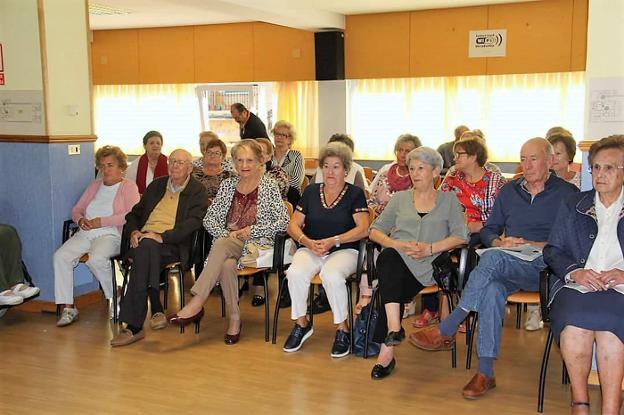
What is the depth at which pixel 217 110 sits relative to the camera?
1155 centimetres

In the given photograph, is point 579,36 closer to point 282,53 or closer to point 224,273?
point 282,53

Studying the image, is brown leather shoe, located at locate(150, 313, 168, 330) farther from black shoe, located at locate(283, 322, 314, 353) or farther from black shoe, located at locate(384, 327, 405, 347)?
black shoe, located at locate(384, 327, 405, 347)

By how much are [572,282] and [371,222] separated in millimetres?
1510

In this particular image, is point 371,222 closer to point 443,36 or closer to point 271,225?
point 271,225

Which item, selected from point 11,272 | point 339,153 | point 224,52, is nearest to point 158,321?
point 11,272

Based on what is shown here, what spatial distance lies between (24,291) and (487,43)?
6759mm

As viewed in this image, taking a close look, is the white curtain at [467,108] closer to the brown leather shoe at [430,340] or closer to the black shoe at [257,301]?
the black shoe at [257,301]

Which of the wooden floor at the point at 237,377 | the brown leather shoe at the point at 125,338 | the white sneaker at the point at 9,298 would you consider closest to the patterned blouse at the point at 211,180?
the wooden floor at the point at 237,377

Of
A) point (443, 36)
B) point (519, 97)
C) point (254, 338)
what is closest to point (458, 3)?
point (443, 36)

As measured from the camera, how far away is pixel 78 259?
5.28 meters

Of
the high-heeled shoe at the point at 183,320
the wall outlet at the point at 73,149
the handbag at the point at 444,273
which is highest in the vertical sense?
the wall outlet at the point at 73,149

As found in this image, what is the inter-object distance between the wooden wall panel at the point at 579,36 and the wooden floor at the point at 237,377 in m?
5.26

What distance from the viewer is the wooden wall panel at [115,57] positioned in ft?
39.1

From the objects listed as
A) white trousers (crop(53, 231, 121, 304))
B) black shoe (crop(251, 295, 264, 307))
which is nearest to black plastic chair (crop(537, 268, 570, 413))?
black shoe (crop(251, 295, 264, 307))
